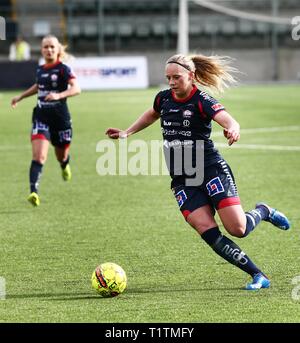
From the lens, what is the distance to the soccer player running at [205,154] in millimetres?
7988

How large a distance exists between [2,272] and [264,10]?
37.9 m

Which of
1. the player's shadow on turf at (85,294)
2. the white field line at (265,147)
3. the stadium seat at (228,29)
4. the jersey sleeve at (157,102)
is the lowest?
the white field line at (265,147)

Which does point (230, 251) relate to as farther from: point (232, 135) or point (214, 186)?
point (232, 135)

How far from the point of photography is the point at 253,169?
1622cm

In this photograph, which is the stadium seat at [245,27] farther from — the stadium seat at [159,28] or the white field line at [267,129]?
the white field line at [267,129]

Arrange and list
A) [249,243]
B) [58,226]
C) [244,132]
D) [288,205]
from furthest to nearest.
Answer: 1. [244,132]
2. [288,205]
3. [58,226]
4. [249,243]

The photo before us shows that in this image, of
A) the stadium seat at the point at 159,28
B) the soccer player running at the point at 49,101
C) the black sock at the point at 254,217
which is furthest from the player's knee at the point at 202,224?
the stadium seat at the point at 159,28

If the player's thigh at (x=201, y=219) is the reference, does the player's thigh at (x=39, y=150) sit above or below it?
below

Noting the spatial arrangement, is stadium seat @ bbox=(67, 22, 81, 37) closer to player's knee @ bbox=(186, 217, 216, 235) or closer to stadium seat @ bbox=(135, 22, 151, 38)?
stadium seat @ bbox=(135, 22, 151, 38)

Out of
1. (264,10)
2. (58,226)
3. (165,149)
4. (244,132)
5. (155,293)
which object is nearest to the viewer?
(155,293)

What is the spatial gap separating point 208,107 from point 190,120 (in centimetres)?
21

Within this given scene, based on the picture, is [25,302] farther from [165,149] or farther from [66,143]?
[66,143]

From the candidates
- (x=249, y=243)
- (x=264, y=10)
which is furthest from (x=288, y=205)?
(x=264, y=10)

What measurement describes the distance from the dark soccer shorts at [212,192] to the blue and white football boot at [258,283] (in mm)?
668
